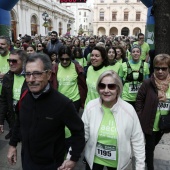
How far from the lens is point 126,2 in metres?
61.6

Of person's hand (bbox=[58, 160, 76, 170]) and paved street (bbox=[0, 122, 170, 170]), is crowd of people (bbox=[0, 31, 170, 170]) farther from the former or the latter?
paved street (bbox=[0, 122, 170, 170])

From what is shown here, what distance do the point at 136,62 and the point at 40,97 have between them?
262 cm

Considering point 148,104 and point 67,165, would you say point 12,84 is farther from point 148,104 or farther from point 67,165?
point 148,104

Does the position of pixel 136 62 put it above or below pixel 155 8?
below

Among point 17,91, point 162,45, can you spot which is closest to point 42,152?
point 17,91

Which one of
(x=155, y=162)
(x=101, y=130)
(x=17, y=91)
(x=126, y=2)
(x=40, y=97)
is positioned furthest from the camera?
(x=126, y=2)

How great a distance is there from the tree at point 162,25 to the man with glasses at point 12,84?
2650 mm

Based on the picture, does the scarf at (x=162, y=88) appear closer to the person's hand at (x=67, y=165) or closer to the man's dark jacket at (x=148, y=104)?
the man's dark jacket at (x=148, y=104)

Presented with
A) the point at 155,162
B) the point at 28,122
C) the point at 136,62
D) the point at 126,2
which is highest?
the point at 126,2

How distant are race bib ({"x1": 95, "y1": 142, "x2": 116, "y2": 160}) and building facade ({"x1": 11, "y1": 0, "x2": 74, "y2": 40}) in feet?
62.3

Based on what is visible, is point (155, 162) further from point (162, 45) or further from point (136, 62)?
point (162, 45)

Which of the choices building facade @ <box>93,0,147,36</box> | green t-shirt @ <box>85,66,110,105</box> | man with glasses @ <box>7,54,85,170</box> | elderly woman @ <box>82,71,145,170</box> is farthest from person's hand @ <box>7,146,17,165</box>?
building facade @ <box>93,0,147,36</box>

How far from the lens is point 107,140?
1.95 metres

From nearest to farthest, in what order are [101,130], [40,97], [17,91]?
[40,97] < [101,130] < [17,91]
